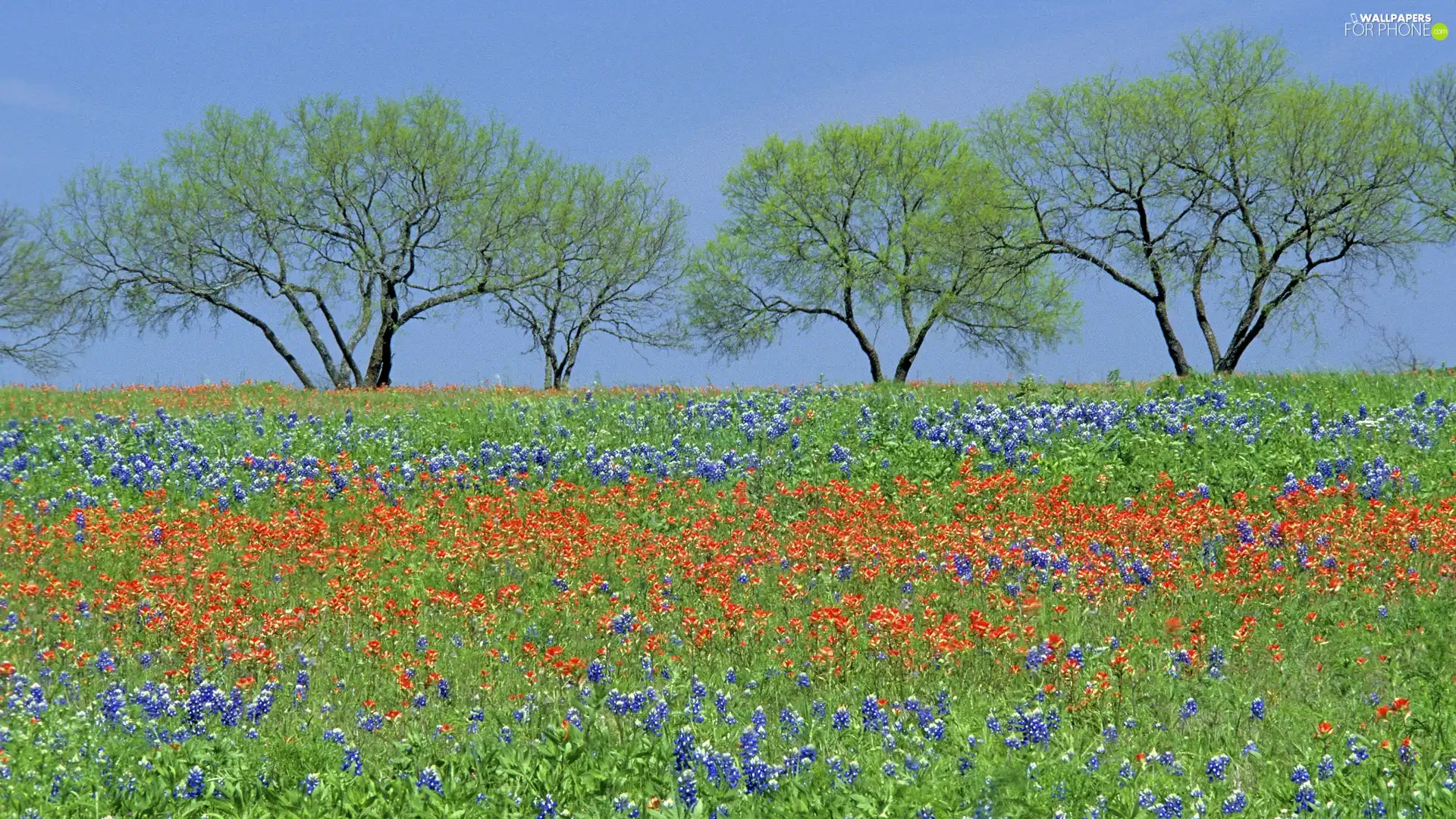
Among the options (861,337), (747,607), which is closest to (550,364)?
(861,337)

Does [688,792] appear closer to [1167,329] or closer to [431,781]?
[431,781]

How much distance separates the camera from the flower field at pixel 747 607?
20.7 ft

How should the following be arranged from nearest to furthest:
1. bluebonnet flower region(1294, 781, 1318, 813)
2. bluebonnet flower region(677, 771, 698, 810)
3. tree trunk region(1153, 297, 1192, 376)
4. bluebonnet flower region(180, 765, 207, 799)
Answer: bluebonnet flower region(677, 771, 698, 810)
bluebonnet flower region(1294, 781, 1318, 813)
bluebonnet flower region(180, 765, 207, 799)
tree trunk region(1153, 297, 1192, 376)

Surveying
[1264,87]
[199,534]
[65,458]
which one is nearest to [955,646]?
[199,534]

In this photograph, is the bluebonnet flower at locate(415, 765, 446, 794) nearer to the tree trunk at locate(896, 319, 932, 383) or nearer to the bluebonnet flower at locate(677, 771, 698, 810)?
the bluebonnet flower at locate(677, 771, 698, 810)

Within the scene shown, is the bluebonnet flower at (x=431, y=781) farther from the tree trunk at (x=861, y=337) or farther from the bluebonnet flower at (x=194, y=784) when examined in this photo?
the tree trunk at (x=861, y=337)

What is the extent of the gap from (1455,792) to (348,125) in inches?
1594

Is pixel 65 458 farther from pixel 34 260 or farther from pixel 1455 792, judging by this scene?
pixel 34 260

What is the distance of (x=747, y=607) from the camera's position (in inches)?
400

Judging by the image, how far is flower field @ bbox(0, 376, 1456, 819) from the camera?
6.32 m

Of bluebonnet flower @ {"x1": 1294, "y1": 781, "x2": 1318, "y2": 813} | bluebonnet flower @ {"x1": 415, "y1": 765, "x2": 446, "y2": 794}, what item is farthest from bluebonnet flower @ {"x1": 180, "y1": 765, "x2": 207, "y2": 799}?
bluebonnet flower @ {"x1": 1294, "y1": 781, "x2": 1318, "y2": 813}

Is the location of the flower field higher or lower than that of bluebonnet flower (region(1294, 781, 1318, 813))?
higher

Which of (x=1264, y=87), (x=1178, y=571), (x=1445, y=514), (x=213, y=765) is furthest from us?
(x=1264, y=87)

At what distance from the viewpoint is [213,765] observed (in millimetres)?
6457
